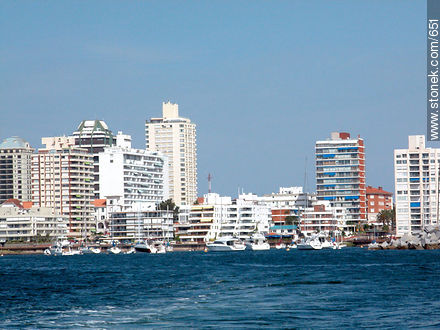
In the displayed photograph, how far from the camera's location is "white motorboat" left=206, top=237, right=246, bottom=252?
176125 millimetres

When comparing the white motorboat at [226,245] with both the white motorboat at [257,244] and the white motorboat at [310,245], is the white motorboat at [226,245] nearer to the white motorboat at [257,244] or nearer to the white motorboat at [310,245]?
the white motorboat at [257,244]

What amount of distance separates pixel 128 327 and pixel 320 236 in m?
162

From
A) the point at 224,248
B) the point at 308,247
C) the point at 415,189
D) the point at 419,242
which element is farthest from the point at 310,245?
the point at 415,189

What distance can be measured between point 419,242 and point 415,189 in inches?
1250

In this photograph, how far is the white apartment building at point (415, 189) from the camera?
18988cm

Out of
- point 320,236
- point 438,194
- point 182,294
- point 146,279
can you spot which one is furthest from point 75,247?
point 182,294

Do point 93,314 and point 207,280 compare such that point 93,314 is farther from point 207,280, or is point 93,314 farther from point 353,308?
point 207,280

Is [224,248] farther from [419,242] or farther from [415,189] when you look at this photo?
[415,189]

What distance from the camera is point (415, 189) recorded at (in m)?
191

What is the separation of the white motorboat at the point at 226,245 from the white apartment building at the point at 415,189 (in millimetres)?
35482

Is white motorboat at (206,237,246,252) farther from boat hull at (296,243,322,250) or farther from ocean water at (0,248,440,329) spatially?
ocean water at (0,248,440,329)

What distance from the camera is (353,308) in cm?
4116

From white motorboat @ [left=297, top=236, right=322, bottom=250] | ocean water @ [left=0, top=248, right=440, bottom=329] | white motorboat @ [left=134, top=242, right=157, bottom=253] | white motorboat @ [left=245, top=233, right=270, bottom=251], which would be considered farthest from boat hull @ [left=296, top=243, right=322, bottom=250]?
ocean water @ [left=0, top=248, right=440, bottom=329]

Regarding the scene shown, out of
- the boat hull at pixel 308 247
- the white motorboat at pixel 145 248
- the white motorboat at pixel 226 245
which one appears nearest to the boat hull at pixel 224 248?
the white motorboat at pixel 226 245
